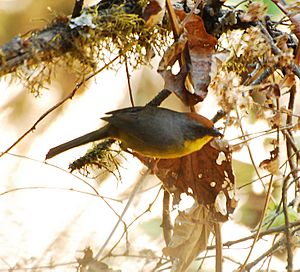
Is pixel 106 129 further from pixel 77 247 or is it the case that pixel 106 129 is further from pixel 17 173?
pixel 17 173

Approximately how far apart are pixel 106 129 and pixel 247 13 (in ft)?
1.08

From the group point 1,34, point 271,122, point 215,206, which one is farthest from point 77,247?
point 271,122

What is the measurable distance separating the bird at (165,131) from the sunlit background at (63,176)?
0.94 metres

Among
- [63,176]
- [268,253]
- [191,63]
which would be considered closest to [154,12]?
[191,63]

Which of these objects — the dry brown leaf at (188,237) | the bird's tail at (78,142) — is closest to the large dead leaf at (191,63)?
the bird's tail at (78,142)

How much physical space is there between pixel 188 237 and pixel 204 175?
0.56ft

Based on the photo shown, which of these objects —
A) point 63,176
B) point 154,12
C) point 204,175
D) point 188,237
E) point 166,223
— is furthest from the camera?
point 63,176

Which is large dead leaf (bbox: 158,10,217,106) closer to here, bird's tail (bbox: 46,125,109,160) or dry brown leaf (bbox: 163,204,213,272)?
bird's tail (bbox: 46,125,109,160)

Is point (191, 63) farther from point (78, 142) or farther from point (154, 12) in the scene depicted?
point (78, 142)

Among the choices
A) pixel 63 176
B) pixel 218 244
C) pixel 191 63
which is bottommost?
pixel 218 244

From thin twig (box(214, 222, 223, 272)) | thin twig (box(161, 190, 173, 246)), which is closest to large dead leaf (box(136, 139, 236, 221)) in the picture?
thin twig (box(214, 222, 223, 272))

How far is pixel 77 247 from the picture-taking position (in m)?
1.92

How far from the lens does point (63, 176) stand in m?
2.08

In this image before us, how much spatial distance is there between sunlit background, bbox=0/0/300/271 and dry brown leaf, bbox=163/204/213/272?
0.74m
